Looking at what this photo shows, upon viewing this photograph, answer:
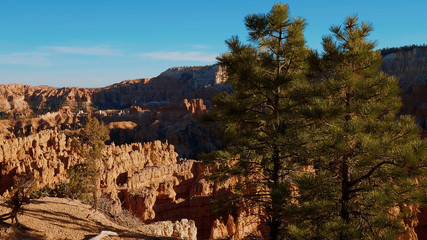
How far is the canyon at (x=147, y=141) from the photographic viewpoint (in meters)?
27.1

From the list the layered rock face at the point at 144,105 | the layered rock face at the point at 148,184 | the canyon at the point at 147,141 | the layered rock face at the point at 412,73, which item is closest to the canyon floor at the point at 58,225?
the canyon at the point at 147,141

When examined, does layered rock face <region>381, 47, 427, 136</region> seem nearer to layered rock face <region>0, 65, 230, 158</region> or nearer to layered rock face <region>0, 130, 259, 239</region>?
layered rock face <region>0, 65, 230, 158</region>

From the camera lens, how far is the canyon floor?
9.16 m

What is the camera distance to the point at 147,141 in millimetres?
85750

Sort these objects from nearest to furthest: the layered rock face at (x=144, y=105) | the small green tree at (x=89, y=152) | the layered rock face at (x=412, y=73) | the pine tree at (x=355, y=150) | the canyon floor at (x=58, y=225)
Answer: the pine tree at (x=355, y=150) → the canyon floor at (x=58, y=225) → the small green tree at (x=89, y=152) → the layered rock face at (x=412, y=73) → the layered rock face at (x=144, y=105)

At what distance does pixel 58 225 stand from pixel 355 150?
9.47 metres

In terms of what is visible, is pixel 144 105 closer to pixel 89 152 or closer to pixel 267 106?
pixel 89 152

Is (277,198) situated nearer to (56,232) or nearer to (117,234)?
(117,234)

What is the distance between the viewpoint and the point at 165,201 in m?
29.8

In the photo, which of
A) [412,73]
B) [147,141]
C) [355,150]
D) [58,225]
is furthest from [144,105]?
[355,150]

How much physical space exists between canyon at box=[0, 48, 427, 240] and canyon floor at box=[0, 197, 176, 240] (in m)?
2.76

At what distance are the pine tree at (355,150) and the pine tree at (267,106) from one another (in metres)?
0.64

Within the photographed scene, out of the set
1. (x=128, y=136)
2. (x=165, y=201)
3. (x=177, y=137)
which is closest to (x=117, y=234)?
(x=165, y=201)

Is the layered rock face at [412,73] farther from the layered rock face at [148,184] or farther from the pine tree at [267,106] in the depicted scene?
the pine tree at [267,106]
